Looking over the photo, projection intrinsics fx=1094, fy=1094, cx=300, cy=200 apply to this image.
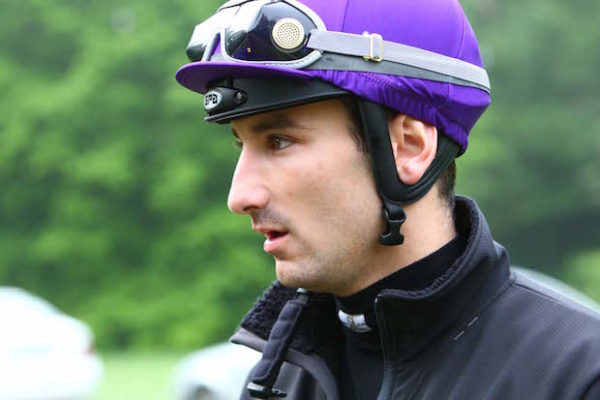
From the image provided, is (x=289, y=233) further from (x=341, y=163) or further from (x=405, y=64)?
(x=405, y=64)

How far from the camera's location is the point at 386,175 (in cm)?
251

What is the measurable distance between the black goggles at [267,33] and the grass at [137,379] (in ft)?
33.2

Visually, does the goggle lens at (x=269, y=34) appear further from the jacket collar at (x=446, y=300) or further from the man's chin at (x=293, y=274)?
the jacket collar at (x=446, y=300)

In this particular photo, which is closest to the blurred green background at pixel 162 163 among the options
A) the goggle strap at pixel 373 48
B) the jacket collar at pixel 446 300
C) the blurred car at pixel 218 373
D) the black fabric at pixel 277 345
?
the blurred car at pixel 218 373

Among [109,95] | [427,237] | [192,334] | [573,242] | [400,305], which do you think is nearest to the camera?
[400,305]

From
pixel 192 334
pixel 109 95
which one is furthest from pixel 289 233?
pixel 109 95

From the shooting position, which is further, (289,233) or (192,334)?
(192,334)

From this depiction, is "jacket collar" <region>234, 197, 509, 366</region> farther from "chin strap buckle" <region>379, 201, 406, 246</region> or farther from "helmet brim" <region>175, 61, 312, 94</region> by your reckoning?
"helmet brim" <region>175, 61, 312, 94</region>

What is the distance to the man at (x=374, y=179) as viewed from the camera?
7.89 ft

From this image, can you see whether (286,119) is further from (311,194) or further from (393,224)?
(393,224)

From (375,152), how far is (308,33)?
31 centimetres

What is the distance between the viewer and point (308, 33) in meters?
2.50

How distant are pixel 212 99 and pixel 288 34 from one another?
24 centimetres

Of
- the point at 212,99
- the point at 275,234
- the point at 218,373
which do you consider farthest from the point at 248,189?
the point at 218,373
